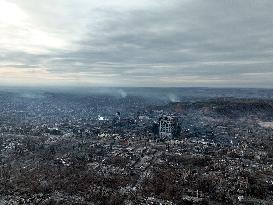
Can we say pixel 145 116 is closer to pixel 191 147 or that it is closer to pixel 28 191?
pixel 191 147

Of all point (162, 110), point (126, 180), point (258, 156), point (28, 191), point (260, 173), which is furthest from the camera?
point (162, 110)

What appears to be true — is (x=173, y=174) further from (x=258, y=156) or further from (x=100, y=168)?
(x=258, y=156)

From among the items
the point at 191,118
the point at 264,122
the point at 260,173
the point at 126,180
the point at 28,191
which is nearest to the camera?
the point at 28,191

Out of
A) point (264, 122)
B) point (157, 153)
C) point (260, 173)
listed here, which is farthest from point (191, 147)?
point (264, 122)

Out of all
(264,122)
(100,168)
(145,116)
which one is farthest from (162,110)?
(100,168)

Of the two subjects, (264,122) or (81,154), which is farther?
Result: (264,122)

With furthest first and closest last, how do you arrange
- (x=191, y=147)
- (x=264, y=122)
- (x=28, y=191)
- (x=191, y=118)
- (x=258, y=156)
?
(x=191, y=118)
(x=264, y=122)
(x=191, y=147)
(x=258, y=156)
(x=28, y=191)
